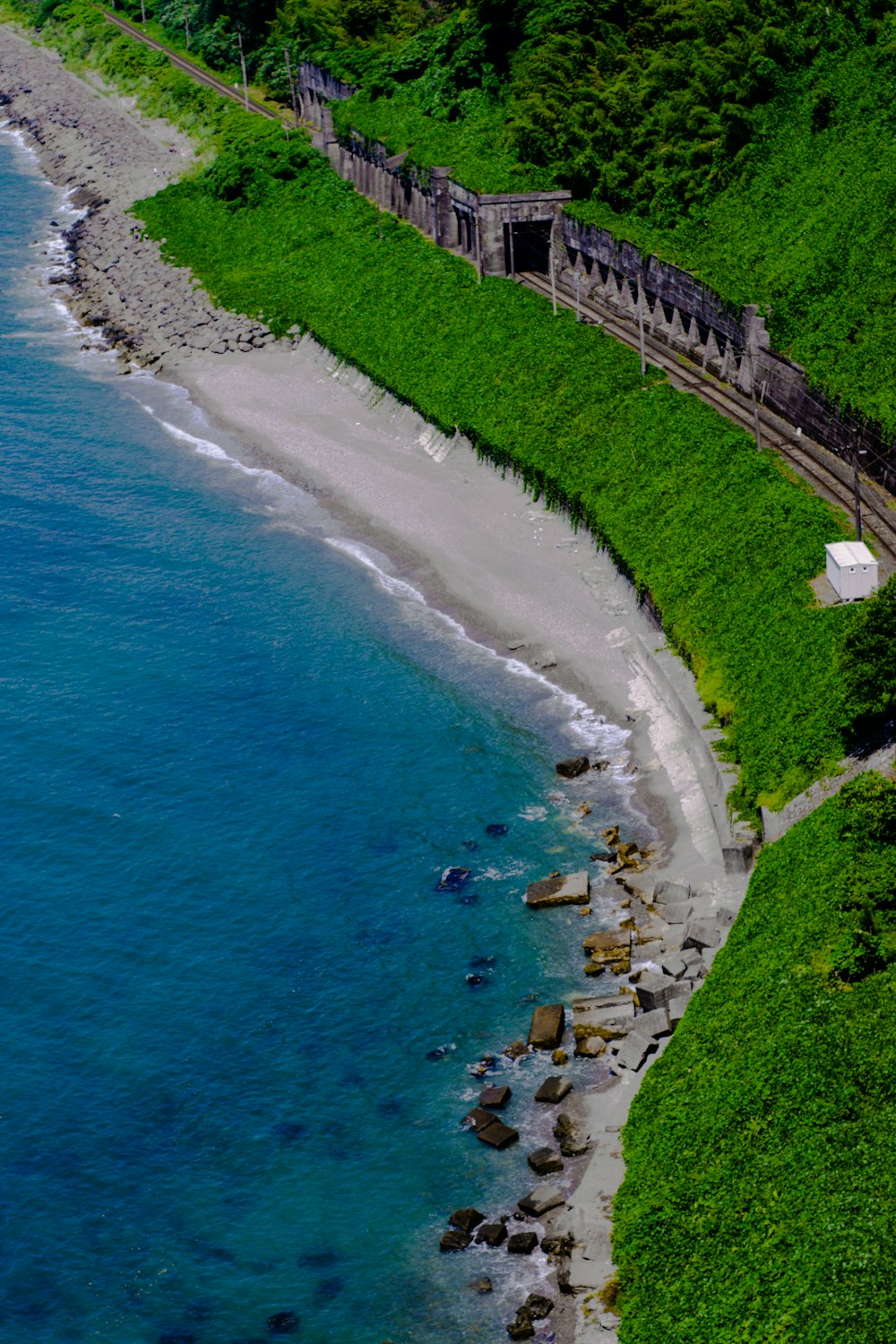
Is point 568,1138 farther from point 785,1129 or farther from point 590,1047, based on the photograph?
point 785,1129

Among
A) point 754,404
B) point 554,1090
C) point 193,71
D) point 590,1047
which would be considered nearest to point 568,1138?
point 554,1090

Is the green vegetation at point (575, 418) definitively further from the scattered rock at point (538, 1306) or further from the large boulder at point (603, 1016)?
the scattered rock at point (538, 1306)

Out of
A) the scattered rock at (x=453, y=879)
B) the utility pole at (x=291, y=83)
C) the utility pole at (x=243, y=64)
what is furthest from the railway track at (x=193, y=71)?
the scattered rock at (x=453, y=879)

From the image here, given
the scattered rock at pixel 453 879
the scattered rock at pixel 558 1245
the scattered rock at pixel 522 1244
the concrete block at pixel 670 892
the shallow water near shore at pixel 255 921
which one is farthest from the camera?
the scattered rock at pixel 453 879

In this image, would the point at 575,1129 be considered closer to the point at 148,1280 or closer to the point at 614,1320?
the point at 614,1320

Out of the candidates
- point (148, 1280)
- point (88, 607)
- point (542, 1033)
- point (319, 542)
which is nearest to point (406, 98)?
point (319, 542)

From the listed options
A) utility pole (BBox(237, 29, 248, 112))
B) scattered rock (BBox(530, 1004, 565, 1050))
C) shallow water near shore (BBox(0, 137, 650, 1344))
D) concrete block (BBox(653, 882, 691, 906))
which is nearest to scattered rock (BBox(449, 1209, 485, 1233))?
shallow water near shore (BBox(0, 137, 650, 1344))

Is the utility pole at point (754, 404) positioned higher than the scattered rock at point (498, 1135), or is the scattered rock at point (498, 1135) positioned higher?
the utility pole at point (754, 404)
